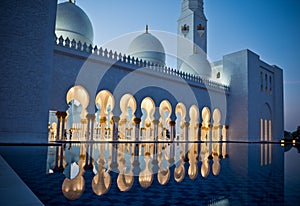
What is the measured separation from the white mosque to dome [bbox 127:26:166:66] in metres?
0.06

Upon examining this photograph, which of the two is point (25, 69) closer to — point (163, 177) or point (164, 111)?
point (163, 177)

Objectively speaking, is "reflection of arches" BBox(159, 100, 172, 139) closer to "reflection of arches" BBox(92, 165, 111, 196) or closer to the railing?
the railing

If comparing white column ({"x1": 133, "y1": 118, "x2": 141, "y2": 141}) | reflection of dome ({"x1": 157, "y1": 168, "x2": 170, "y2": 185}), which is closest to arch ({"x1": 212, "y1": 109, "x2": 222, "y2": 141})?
white column ({"x1": 133, "y1": 118, "x2": 141, "y2": 141})

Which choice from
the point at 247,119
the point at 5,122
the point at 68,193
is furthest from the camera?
the point at 247,119

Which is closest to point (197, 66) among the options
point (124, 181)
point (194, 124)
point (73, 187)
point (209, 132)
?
point (194, 124)

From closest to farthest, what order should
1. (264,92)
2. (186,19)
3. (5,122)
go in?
(5,122) → (264,92) → (186,19)

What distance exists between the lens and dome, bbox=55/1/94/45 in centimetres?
1083

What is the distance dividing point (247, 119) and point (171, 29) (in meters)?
9.70

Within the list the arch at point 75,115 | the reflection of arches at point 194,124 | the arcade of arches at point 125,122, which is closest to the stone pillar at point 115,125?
the arcade of arches at point 125,122

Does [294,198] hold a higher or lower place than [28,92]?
lower

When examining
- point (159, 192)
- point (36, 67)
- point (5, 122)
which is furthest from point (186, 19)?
point (159, 192)

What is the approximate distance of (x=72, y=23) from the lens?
36.1 ft

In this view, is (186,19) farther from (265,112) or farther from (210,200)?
(210,200)

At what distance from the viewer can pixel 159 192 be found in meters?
1.96
